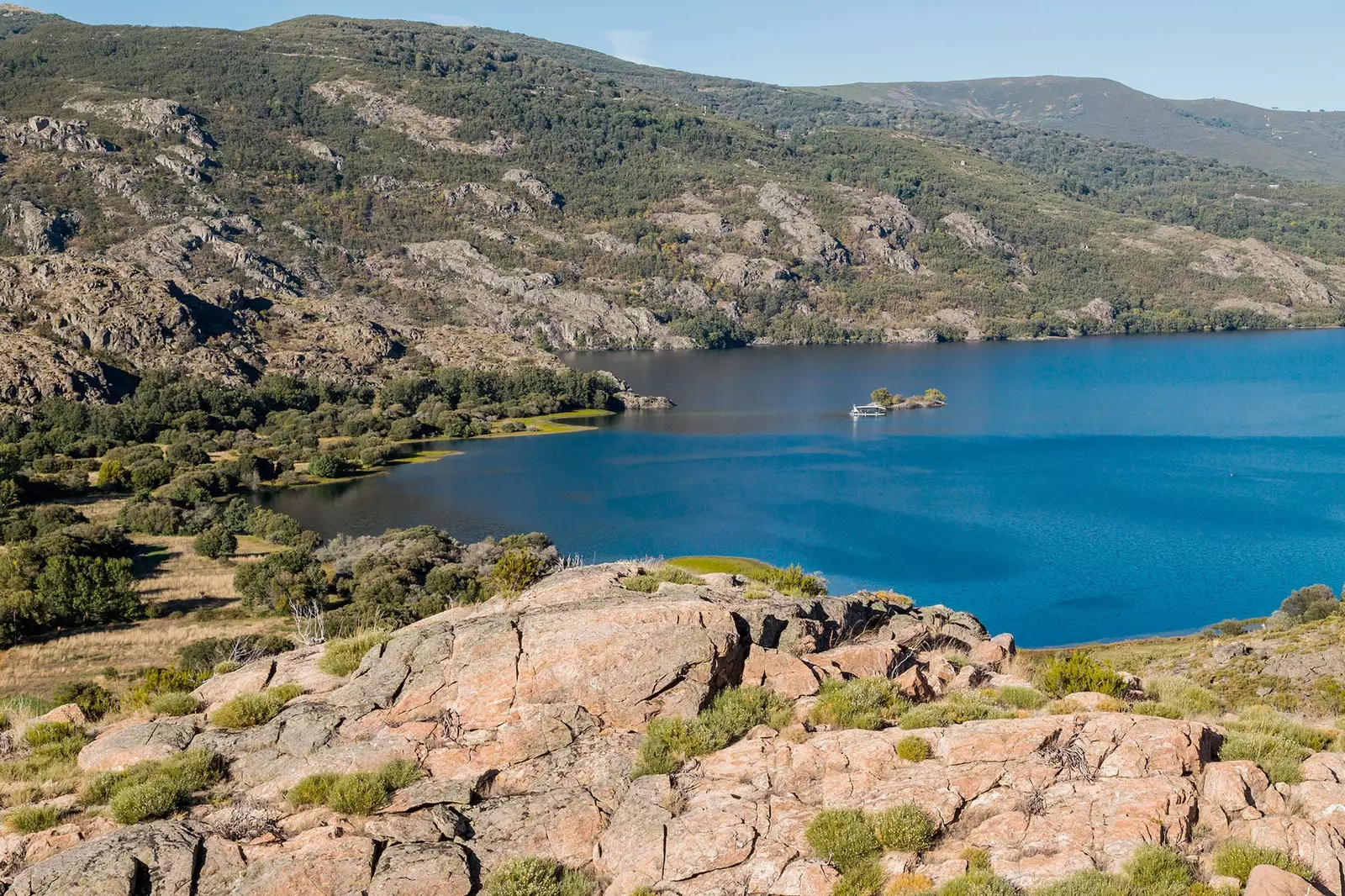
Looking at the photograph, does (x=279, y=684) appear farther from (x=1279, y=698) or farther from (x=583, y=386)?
(x=583, y=386)

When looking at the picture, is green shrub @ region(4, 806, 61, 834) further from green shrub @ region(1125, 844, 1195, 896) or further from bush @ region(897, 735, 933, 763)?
green shrub @ region(1125, 844, 1195, 896)

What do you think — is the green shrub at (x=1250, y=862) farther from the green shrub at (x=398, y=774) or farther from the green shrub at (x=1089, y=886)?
the green shrub at (x=398, y=774)

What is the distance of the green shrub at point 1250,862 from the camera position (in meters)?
11.0

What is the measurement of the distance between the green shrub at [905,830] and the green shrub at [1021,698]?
407 cm

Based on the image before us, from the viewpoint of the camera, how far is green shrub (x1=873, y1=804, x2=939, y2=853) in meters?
→ 12.0

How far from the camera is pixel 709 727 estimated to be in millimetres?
14570

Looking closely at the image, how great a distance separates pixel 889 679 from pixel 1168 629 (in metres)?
52.1

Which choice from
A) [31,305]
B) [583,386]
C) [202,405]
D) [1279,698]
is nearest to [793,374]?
[583,386]

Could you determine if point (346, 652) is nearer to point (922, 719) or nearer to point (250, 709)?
point (250, 709)

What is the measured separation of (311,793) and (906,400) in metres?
148

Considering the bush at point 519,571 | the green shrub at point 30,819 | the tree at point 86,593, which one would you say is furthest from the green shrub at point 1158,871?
the tree at point 86,593

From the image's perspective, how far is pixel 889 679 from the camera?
54.4 feet

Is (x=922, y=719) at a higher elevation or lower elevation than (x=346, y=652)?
higher

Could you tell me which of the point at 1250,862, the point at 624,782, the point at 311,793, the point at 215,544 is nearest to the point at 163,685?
the point at 311,793
